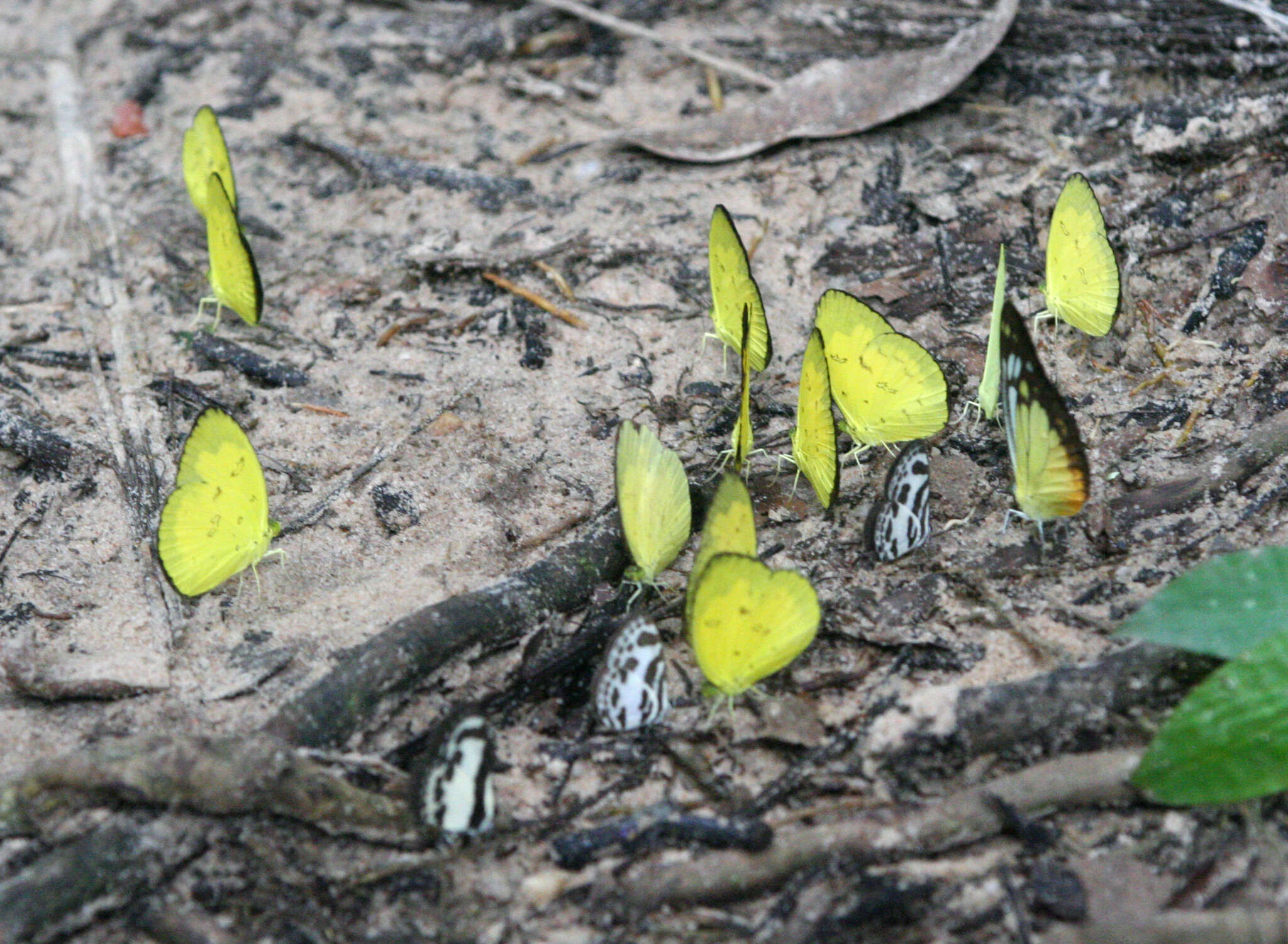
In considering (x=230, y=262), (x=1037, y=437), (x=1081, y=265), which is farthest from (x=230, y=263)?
(x=1081, y=265)

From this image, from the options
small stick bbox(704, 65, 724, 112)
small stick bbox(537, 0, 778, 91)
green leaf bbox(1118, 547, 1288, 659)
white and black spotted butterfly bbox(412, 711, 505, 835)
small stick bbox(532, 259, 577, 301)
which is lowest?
white and black spotted butterfly bbox(412, 711, 505, 835)

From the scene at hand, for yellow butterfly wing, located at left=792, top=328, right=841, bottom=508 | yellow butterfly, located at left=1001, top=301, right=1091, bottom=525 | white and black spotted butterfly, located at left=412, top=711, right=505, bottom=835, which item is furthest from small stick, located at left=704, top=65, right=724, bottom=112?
white and black spotted butterfly, located at left=412, top=711, right=505, bottom=835

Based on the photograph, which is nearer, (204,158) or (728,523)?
(728,523)

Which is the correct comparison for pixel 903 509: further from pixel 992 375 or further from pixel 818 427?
→ pixel 992 375

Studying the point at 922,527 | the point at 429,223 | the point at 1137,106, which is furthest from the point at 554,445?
the point at 1137,106

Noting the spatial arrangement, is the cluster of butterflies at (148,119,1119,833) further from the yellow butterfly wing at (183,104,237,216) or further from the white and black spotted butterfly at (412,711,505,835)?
the yellow butterfly wing at (183,104,237,216)

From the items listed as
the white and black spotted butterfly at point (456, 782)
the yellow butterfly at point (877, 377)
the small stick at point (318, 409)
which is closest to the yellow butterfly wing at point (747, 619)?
the white and black spotted butterfly at point (456, 782)

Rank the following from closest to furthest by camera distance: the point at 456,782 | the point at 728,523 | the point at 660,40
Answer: the point at 456,782
the point at 728,523
the point at 660,40
